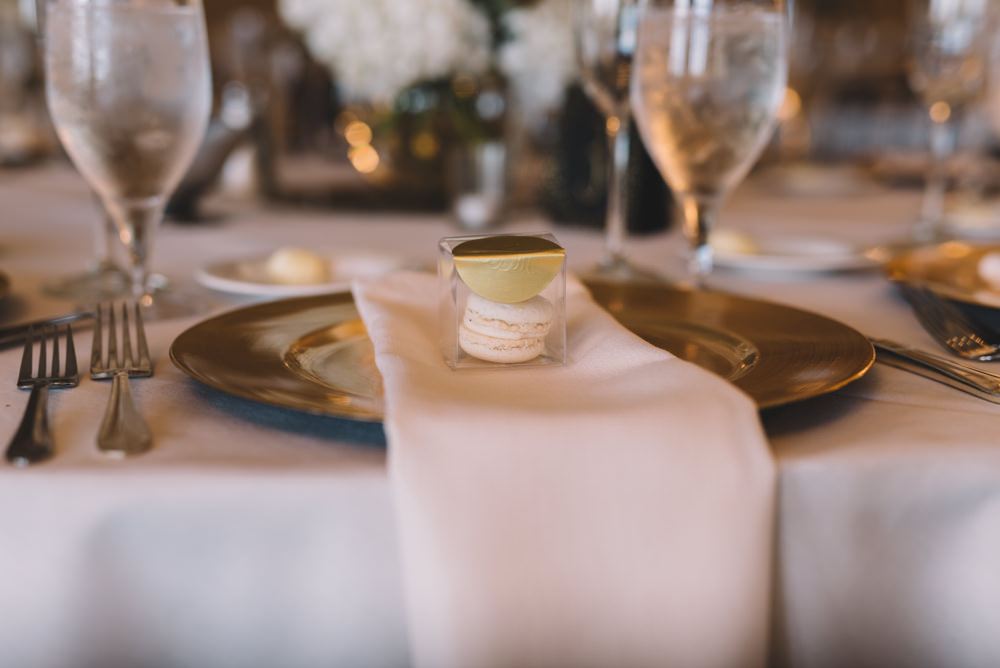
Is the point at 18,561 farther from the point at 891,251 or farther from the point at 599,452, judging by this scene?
the point at 891,251

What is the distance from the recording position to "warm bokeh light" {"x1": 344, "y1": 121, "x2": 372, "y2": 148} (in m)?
1.73

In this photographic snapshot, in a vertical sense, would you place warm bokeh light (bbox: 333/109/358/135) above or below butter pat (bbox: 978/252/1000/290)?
above

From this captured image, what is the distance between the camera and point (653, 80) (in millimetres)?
841

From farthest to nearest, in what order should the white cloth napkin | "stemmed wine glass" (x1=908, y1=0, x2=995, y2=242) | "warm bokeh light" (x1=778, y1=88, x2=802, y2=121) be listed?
"warm bokeh light" (x1=778, y1=88, x2=802, y2=121) < "stemmed wine glass" (x1=908, y1=0, x2=995, y2=242) < the white cloth napkin

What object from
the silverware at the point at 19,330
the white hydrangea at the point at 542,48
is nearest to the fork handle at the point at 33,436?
the silverware at the point at 19,330

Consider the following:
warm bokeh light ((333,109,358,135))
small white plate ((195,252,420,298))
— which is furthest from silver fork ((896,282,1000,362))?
warm bokeh light ((333,109,358,135))

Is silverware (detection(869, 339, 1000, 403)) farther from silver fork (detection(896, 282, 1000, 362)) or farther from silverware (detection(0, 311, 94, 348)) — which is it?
silverware (detection(0, 311, 94, 348))

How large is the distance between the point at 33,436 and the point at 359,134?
54.7 inches

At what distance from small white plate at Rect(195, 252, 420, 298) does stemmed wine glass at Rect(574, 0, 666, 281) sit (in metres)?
0.26

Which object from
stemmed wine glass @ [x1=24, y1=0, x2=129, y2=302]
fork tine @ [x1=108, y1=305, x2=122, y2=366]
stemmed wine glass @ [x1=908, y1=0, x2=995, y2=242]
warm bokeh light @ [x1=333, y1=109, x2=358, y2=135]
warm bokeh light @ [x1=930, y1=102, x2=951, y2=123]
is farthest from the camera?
warm bokeh light @ [x1=333, y1=109, x2=358, y2=135]

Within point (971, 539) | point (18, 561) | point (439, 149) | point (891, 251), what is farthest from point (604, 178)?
point (18, 561)

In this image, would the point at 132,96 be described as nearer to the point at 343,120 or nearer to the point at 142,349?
the point at 142,349

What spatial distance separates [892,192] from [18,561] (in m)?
1.91

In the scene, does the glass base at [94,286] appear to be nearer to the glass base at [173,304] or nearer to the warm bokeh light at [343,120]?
the glass base at [173,304]
